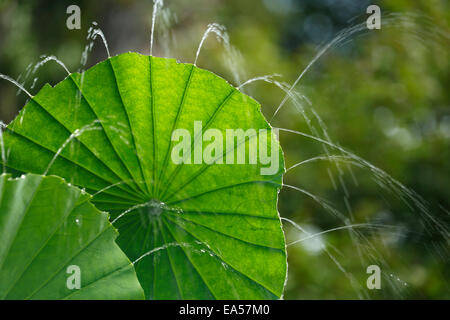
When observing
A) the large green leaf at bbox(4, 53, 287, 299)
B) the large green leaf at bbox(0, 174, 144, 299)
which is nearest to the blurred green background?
the large green leaf at bbox(4, 53, 287, 299)

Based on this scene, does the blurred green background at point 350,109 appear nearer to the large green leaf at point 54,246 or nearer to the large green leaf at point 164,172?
the large green leaf at point 164,172

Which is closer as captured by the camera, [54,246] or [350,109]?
[54,246]

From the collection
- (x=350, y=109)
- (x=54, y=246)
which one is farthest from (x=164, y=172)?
(x=350, y=109)

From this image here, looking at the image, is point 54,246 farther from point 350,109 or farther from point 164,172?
point 350,109

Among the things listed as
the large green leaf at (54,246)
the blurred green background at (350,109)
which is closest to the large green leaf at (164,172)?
the large green leaf at (54,246)

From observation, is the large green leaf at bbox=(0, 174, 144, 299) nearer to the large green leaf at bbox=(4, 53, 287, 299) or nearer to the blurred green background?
the large green leaf at bbox=(4, 53, 287, 299)
